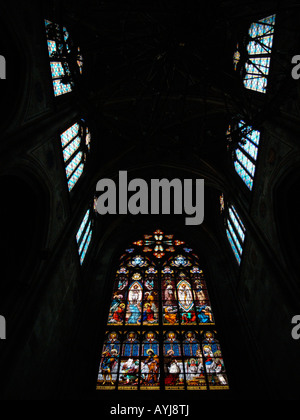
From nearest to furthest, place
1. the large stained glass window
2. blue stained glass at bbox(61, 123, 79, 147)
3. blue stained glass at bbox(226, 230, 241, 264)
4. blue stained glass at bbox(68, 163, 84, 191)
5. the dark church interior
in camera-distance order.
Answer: the dark church interior → the large stained glass window → blue stained glass at bbox(61, 123, 79, 147) → blue stained glass at bbox(68, 163, 84, 191) → blue stained glass at bbox(226, 230, 241, 264)

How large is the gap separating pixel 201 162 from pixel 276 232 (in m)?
6.06

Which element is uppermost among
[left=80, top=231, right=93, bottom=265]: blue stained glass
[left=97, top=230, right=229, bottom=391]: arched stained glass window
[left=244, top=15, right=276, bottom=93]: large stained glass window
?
[left=244, top=15, right=276, bottom=93]: large stained glass window

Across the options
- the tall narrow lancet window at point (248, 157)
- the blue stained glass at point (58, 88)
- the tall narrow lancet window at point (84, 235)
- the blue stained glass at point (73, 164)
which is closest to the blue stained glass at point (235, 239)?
the tall narrow lancet window at point (248, 157)

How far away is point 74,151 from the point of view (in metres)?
10.8

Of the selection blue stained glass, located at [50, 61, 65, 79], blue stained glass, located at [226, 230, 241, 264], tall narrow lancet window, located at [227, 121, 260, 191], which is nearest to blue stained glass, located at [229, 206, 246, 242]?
blue stained glass, located at [226, 230, 241, 264]

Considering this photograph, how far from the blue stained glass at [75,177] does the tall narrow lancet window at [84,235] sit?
5.79 feet

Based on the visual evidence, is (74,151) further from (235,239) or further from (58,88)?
(235,239)

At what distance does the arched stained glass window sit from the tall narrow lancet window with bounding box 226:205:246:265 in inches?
74.0

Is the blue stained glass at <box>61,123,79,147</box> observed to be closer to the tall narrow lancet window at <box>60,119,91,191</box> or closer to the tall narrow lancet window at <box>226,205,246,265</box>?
the tall narrow lancet window at <box>60,119,91,191</box>

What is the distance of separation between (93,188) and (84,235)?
1.95 metres

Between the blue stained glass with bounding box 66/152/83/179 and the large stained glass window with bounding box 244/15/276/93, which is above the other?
the large stained glass window with bounding box 244/15/276/93

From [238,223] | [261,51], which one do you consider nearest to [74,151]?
[238,223]

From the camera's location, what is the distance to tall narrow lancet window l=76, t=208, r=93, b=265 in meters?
11.4

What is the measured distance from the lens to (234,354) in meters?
9.27
